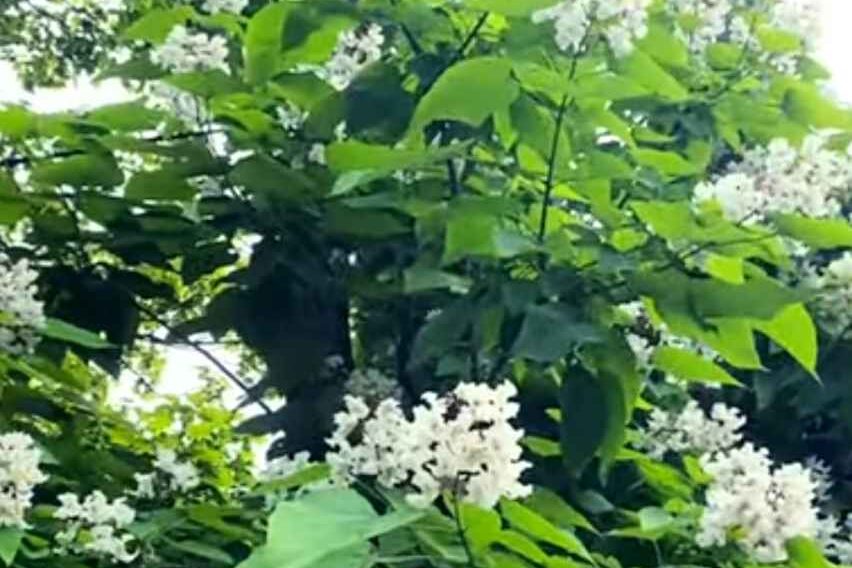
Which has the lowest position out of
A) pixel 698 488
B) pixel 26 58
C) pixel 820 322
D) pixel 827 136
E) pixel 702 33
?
pixel 698 488

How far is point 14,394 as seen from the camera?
6.30ft

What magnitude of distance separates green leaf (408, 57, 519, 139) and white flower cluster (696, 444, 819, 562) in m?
0.47

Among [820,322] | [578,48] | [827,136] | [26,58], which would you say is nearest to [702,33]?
[827,136]

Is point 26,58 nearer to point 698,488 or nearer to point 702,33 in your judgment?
point 702,33

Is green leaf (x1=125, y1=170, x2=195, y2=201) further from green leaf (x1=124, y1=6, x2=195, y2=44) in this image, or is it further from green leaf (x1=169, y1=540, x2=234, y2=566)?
green leaf (x1=169, y1=540, x2=234, y2=566)

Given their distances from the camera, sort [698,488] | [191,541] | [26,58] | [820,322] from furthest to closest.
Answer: [26,58] < [820,322] < [698,488] < [191,541]

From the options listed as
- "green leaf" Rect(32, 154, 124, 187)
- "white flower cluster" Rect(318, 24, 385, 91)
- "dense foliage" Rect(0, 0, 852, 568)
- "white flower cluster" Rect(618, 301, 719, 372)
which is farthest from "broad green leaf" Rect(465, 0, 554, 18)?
"green leaf" Rect(32, 154, 124, 187)

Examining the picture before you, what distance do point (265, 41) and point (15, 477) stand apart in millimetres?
686

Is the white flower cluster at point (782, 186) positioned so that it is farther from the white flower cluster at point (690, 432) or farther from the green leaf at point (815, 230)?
the white flower cluster at point (690, 432)

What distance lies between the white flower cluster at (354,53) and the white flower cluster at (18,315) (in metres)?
0.46

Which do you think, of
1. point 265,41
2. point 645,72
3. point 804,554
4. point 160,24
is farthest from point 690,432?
point 160,24

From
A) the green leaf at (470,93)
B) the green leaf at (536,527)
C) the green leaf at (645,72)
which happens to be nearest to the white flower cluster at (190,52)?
the green leaf at (470,93)

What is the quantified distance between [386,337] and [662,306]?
675 mm

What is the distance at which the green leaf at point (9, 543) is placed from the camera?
4.69 feet
